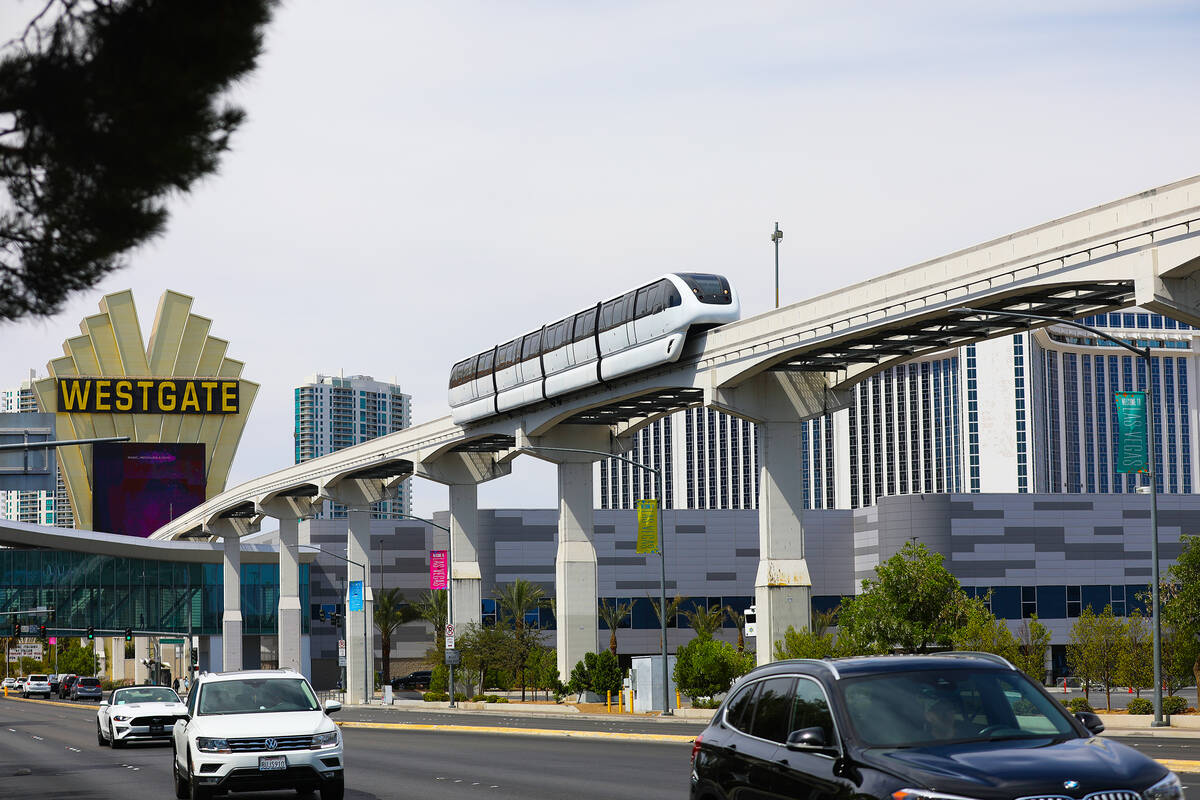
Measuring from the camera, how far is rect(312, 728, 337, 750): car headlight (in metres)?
18.8

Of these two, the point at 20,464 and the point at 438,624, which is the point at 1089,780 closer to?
the point at 20,464

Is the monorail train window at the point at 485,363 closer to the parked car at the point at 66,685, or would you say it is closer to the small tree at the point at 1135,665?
the small tree at the point at 1135,665

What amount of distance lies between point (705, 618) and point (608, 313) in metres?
58.3

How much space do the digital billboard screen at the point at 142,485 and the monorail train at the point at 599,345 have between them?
97.2 m

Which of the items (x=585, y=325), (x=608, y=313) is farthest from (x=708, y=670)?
(x=608, y=313)

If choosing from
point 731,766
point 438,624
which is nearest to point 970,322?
point 731,766

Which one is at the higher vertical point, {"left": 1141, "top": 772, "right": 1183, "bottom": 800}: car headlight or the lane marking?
{"left": 1141, "top": 772, "right": 1183, "bottom": 800}: car headlight

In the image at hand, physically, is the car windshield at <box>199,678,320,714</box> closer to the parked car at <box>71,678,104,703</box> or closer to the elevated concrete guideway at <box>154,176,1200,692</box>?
the elevated concrete guideway at <box>154,176,1200,692</box>

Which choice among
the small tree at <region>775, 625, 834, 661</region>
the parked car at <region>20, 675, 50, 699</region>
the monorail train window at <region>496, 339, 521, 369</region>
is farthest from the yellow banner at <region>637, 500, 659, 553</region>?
the parked car at <region>20, 675, 50, 699</region>

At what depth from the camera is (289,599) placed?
88.1m

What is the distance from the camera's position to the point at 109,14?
10648 millimetres

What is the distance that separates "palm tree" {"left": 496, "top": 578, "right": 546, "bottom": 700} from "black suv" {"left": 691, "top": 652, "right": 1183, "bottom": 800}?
2295 inches

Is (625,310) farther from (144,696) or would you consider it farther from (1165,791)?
(1165,791)

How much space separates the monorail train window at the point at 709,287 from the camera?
44094 mm
